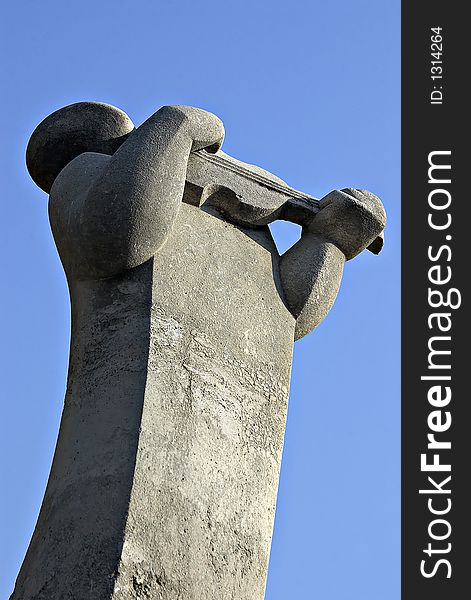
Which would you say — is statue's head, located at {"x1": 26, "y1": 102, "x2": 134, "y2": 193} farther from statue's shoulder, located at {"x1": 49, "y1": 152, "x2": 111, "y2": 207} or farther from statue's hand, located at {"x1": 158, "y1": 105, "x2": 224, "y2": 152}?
statue's hand, located at {"x1": 158, "y1": 105, "x2": 224, "y2": 152}

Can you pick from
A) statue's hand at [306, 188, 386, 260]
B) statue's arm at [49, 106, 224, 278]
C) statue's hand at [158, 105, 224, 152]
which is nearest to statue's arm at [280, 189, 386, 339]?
statue's hand at [306, 188, 386, 260]

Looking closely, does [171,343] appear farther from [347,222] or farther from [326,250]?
[347,222]

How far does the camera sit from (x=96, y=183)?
5.21 meters

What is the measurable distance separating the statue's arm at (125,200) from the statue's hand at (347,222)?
2.66ft

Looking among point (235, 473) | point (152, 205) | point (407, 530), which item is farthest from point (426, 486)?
point (152, 205)

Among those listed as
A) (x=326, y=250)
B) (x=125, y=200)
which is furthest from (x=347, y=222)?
(x=125, y=200)

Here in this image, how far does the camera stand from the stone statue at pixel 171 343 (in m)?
4.65

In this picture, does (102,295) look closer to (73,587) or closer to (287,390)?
(287,390)

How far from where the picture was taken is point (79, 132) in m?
5.71

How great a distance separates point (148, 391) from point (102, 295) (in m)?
0.54

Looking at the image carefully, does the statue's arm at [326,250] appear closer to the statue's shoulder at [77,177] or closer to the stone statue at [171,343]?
the stone statue at [171,343]

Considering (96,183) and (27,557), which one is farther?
(96,183)

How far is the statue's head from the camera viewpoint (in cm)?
571

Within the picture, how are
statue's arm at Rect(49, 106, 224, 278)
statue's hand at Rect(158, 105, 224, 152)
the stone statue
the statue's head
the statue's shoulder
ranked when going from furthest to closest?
the statue's head → statue's hand at Rect(158, 105, 224, 152) → the statue's shoulder → statue's arm at Rect(49, 106, 224, 278) → the stone statue
